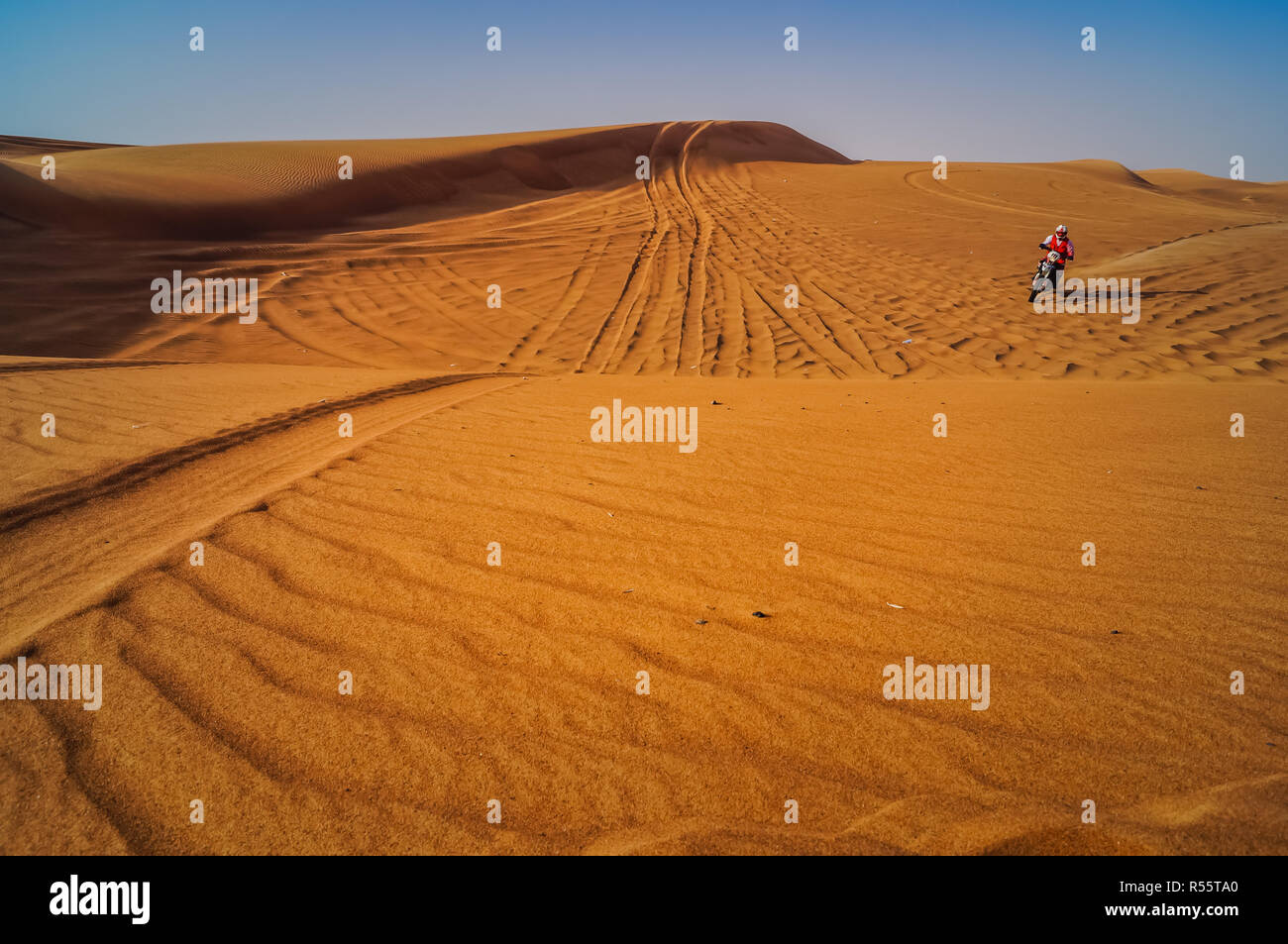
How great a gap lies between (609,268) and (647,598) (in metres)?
11.5

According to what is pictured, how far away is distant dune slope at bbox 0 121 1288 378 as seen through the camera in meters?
9.94

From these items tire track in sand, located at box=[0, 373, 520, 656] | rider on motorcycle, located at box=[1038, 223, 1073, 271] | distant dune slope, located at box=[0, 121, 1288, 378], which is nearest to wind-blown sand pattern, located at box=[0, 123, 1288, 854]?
tire track in sand, located at box=[0, 373, 520, 656]

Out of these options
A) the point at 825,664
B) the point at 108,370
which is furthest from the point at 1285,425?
the point at 108,370

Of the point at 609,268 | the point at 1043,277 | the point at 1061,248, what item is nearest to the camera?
the point at 1061,248

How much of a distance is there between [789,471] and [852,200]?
1928cm

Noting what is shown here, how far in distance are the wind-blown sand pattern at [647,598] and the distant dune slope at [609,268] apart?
0.34m

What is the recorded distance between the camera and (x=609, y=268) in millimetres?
13836

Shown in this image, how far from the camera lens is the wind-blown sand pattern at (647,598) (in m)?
2.09

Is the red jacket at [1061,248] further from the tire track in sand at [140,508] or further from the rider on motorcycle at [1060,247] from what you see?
the tire track in sand at [140,508]

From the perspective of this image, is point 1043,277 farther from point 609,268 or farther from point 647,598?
point 647,598

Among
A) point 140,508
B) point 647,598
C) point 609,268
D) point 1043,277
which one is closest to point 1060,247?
point 1043,277

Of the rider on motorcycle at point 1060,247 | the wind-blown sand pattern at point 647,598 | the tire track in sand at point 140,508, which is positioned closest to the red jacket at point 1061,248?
Answer: the rider on motorcycle at point 1060,247
